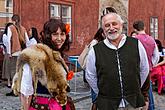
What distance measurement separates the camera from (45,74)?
118 inches

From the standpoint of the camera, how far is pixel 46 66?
302 cm

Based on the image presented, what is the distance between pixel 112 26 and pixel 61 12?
411 inches

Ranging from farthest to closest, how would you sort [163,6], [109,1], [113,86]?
[163,6], [109,1], [113,86]

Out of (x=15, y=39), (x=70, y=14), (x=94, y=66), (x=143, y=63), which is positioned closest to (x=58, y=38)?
(x=94, y=66)

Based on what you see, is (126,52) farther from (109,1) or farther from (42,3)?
(109,1)

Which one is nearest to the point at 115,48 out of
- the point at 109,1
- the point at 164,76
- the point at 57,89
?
the point at 57,89

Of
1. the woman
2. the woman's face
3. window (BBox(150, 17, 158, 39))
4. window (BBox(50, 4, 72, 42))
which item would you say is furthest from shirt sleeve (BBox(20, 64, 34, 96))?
window (BBox(150, 17, 158, 39))

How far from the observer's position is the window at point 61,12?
13188 mm

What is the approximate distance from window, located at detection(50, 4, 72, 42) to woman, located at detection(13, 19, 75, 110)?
9799mm

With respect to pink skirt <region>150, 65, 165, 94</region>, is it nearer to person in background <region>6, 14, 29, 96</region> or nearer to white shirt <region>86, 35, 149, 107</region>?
person in background <region>6, 14, 29, 96</region>

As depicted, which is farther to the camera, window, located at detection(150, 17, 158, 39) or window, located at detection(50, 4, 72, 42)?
window, located at detection(150, 17, 158, 39)

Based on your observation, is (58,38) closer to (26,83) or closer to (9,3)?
(26,83)

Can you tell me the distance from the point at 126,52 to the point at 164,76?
613 centimetres

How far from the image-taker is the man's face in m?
3.26
